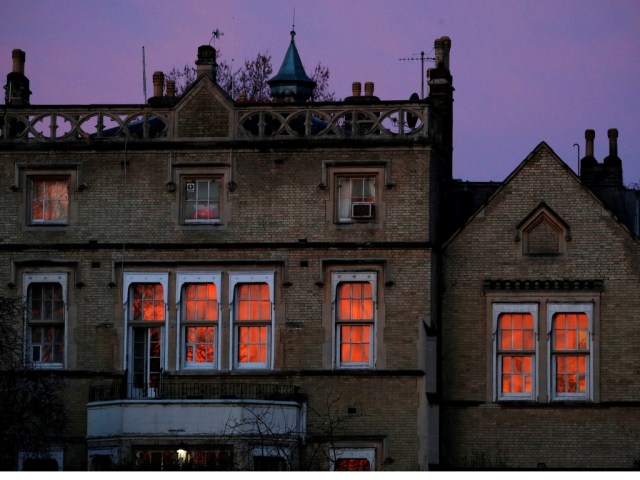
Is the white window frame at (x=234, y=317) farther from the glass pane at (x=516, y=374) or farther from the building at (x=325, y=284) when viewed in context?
the glass pane at (x=516, y=374)

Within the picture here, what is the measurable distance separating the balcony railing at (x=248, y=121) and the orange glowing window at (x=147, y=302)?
340 cm

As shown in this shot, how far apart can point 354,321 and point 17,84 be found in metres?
10.9

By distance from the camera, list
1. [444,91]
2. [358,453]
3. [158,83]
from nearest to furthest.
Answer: [358,453], [444,91], [158,83]

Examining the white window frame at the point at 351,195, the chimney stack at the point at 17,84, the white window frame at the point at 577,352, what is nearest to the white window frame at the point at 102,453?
the white window frame at the point at 351,195

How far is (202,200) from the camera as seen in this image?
47.9m

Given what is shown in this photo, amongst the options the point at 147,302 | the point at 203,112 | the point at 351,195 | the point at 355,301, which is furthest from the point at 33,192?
the point at 355,301

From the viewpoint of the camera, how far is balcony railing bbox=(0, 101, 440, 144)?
47406 millimetres

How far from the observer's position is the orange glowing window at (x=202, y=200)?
4784 centimetres

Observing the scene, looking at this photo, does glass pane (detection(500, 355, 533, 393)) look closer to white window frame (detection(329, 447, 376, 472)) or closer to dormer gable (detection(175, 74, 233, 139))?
white window frame (detection(329, 447, 376, 472))

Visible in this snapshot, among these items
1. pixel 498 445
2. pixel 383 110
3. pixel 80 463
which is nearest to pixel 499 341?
pixel 498 445

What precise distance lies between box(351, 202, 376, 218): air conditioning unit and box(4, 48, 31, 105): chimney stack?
9.10 m

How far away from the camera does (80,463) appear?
46.7 meters

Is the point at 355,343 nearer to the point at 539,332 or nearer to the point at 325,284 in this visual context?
the point at 325,284

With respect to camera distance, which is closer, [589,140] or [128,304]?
[128,304]
